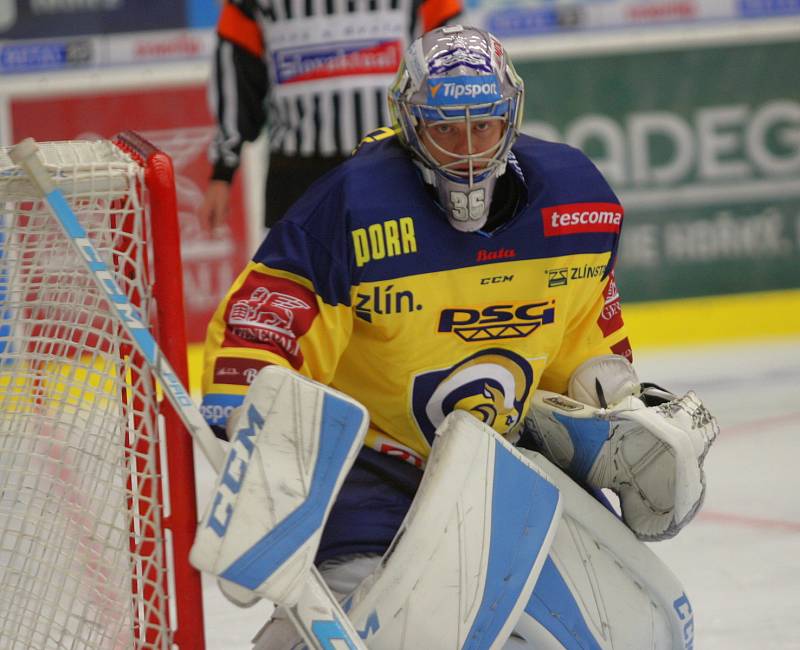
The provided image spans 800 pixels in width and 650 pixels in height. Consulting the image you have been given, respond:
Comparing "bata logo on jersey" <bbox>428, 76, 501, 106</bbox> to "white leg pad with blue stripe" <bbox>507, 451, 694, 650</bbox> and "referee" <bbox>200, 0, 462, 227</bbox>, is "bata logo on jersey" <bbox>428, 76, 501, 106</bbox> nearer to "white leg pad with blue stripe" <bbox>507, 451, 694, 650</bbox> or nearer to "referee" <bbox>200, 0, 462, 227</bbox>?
"white leg pad with blue stripe" <bbox>507, 451, 694, 650</bbox>

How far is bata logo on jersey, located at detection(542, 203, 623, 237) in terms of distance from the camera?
189cm

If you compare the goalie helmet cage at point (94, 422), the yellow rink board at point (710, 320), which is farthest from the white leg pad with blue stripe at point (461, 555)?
the yellow rink board at point (710, 320)

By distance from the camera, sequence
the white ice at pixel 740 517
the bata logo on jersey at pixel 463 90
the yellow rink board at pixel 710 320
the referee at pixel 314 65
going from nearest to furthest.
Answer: the bata logo on jersey at pixel 463 90, the white ice at pixel 740 517, the referee at pixel 314 65, the yellow rink board at pixel 710 320

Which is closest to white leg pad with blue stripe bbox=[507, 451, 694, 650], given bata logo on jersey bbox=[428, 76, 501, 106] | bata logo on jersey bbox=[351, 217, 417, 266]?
bata logo on jersey bbox=[351, 217, 417, 266]

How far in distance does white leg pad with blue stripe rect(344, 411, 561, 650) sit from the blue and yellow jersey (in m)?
0.12

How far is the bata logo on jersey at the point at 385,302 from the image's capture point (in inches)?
71.9

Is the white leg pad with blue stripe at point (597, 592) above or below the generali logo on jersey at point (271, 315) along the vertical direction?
below

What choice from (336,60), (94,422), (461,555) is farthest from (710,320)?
(94,422)

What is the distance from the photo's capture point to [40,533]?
1795 mm

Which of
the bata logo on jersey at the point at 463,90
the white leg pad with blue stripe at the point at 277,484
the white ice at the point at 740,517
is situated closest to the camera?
the white leg pad with blue stripe at the point at 277,484

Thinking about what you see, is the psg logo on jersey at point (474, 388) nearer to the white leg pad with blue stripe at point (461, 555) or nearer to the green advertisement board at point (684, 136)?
the white leg pad with blue stripe at point (461, 555)

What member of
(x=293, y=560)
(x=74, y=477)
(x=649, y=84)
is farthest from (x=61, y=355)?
(x=649, y=84)

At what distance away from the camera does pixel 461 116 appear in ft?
5.88

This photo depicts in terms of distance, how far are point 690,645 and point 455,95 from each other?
82cm
